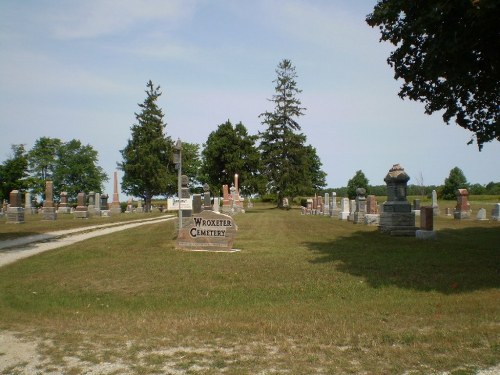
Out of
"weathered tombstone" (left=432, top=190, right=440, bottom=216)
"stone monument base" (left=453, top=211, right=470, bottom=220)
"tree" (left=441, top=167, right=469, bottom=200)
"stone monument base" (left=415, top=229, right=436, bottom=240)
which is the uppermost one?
"tree" (left=441, top=167, right=469, bottom=200)

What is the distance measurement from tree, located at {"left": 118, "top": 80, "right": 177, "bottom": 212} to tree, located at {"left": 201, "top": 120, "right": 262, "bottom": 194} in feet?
23.7

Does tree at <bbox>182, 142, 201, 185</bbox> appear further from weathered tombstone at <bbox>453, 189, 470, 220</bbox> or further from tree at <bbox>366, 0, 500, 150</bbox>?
tree at <bbox>366, 0, 500, 150</bbox>

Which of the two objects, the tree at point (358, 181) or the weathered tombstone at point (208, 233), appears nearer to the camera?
the weathered tombstone at point (208, 233)

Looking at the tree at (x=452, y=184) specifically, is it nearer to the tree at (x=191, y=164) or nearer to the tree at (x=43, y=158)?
the tree at (x=191, y=164)

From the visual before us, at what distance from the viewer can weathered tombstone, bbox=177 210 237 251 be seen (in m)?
14.3

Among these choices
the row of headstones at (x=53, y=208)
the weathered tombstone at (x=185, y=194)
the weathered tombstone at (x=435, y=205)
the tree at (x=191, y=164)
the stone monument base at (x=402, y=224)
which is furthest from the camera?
the tree at (x=191, y=164)

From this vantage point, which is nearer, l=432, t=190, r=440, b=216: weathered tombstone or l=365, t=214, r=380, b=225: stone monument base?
l=365, t=214, r=380, b=225: stone monument base

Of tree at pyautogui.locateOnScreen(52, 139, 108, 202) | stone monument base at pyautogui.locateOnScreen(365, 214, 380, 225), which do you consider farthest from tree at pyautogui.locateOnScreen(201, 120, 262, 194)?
stone monument base at pyautogui.locateOnScreen(365, 214, 380, 225)

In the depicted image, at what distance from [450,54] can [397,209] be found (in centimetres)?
912

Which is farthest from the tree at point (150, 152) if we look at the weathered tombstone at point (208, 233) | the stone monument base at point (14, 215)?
the weathered tombstone at point (208, 233)

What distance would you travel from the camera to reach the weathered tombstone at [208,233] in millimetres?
14320

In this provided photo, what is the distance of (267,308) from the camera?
7828mm

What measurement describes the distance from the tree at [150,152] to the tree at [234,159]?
285 inches

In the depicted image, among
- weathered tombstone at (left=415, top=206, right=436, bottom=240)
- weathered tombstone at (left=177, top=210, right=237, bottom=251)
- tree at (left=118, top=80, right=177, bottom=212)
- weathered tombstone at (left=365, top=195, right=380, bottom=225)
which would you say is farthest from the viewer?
tree at (left=118, top=80, right=177, bottom=212)
